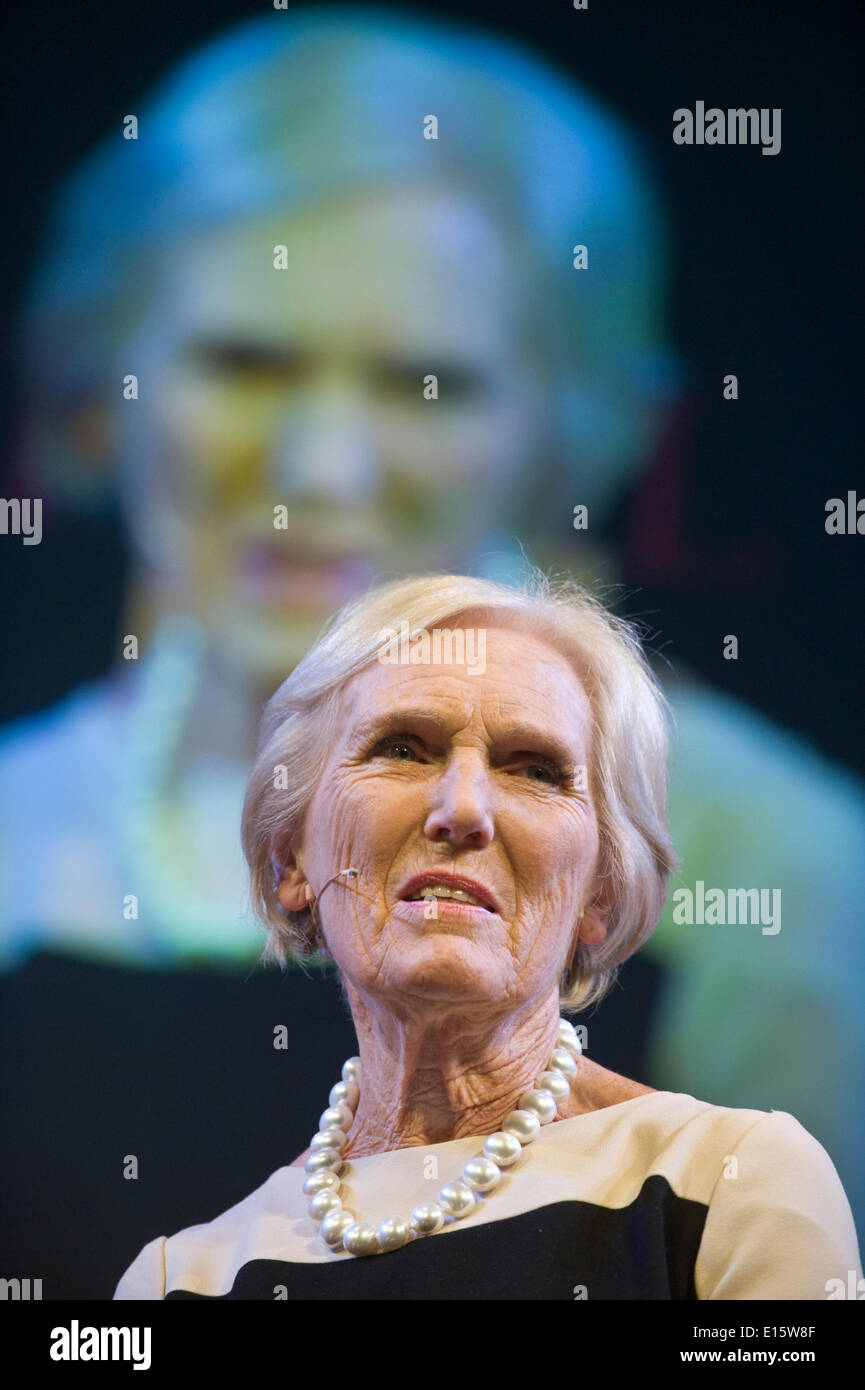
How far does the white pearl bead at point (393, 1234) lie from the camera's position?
2.29 m

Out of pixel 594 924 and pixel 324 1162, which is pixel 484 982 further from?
pixel 324 1162

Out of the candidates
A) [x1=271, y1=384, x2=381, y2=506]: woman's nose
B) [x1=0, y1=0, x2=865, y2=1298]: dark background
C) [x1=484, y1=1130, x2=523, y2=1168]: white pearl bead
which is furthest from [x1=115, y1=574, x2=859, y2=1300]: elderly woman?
[x1=271, y1=384, x2=381, y2=506]: woman's nose

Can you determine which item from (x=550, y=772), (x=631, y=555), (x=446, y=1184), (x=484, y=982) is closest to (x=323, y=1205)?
(x=446, y=1184)

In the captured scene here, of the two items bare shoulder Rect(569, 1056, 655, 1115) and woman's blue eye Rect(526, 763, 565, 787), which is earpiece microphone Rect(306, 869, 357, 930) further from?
bare shoulder Rect(569, 1056, 655, 1115)

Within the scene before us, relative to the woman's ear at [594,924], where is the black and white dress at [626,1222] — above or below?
below

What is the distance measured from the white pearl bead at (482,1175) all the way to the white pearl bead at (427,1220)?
0.06 meters

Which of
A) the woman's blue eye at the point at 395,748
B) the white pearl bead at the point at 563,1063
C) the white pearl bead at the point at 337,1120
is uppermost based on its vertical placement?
the woman's blue eye at the point at 395,748

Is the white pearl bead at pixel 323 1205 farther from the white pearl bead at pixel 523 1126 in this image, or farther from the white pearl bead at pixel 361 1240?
the white pearl bead at pixel 523 1126

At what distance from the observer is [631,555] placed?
314cm

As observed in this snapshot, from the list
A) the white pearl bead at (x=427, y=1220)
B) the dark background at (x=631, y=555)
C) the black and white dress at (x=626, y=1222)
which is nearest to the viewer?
the black and white dress at (x=626, y=1222)

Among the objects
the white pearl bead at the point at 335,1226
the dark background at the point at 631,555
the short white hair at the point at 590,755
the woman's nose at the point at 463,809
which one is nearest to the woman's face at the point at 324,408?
the dark background at the point at 631,555

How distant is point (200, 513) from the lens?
324 cm
